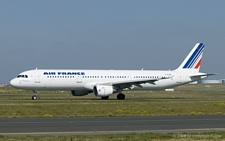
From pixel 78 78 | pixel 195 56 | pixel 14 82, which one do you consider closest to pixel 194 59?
pixel 195 56

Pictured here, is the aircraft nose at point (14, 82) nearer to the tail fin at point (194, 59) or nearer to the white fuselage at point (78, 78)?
the white fuselage at point (78, 78)

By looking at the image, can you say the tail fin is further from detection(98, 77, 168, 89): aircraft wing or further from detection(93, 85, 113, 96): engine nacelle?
detection(93, 85, 113, 96): engine nacelle

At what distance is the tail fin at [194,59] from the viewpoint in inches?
2306

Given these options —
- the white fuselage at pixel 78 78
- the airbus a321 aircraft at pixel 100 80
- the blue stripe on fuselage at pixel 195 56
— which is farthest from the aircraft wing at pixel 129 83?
the blue stripe on fuselage at pixel 195 56

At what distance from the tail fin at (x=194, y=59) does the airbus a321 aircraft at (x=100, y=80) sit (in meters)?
1.13

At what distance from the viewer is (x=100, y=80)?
171ft

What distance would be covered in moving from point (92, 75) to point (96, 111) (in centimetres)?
1964

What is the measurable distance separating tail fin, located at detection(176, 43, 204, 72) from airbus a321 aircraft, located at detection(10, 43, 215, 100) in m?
1.13

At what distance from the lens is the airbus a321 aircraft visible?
4941cm

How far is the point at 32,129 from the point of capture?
20609 millimetres

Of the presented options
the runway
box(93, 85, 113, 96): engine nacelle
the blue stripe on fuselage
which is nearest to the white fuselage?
box(93, 85, 113, 96): engine nacelle

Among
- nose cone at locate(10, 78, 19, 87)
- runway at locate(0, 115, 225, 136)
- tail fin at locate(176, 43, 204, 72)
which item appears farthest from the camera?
tail fin at locate(176, 43, 204, 72)

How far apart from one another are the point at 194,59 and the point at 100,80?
14030 mm

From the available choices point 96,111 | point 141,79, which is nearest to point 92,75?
point 141,79
